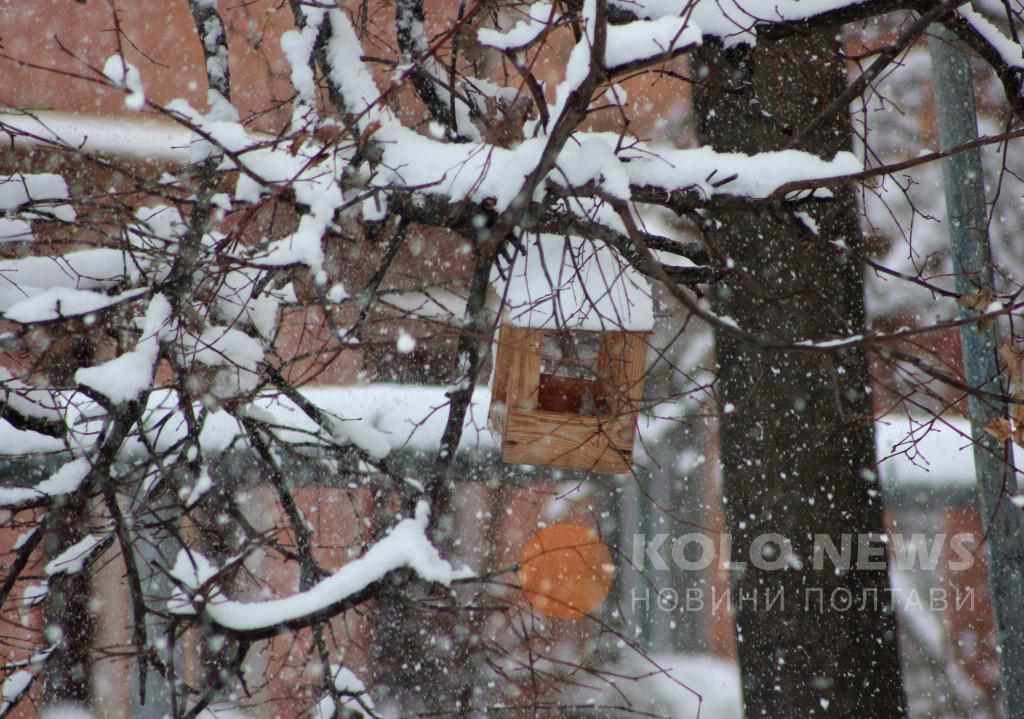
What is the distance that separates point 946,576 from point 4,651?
→ 9.01m

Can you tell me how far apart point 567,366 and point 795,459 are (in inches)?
37.8

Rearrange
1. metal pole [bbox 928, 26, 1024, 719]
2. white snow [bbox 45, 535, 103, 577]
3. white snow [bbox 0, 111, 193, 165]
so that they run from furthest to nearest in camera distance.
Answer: white snow [bbox 0, 111, 193, 165] → metal pole [bbox 928, 26, 1024, 719] → white snow [bbox 45, 535, 103, 577]

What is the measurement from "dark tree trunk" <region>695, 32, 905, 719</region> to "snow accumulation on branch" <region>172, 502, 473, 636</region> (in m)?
1.28

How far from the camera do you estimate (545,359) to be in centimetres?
319

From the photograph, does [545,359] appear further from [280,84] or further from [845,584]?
[280,84]

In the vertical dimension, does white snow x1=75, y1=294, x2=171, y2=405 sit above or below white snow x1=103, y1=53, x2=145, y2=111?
below

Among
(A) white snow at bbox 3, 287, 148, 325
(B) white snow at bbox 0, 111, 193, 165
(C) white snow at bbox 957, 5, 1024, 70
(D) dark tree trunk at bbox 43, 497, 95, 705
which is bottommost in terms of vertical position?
(D) dark tree trunk at bbox 43, 497, 95, 705

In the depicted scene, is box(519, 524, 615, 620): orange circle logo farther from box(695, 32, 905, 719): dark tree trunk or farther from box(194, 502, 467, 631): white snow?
box(194, 502, 467, 631): white snow

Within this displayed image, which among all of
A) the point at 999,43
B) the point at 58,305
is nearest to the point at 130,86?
the point at 58,305

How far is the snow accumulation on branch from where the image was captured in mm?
2232

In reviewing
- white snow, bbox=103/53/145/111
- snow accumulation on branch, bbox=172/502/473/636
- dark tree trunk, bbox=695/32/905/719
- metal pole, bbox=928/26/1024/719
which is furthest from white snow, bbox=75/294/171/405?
metal pole, bbox=928/26/1024/719

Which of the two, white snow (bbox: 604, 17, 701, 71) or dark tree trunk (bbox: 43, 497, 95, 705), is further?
dark tree trunk (bbox: 43, 497, 95, 705)

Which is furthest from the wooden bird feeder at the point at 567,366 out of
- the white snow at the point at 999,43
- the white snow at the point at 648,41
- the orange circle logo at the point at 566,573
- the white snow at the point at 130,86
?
the orange circle logo at the point at 566,573

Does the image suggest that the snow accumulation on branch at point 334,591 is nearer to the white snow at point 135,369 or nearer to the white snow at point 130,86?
the white snow at point 135,369
